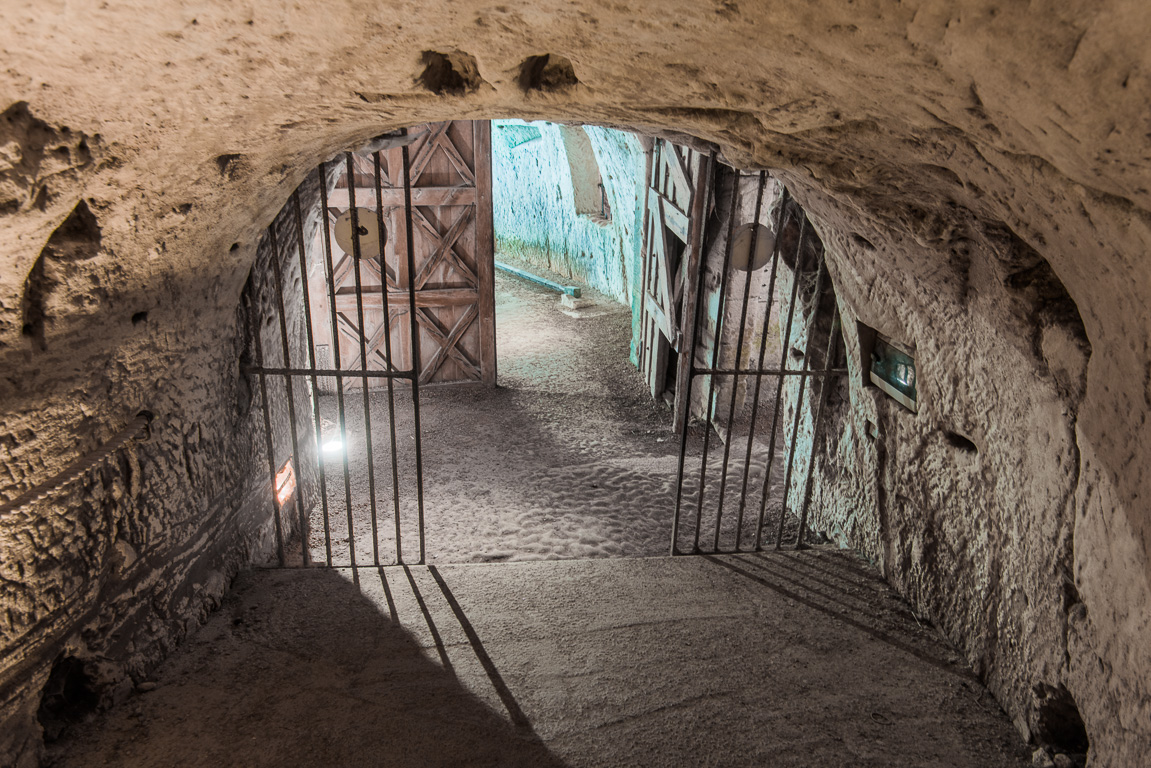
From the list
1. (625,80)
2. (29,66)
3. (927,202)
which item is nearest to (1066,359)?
(927,202)

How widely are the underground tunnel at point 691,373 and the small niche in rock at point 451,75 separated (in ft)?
0.04

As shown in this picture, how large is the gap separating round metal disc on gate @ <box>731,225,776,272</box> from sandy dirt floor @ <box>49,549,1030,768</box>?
184cm

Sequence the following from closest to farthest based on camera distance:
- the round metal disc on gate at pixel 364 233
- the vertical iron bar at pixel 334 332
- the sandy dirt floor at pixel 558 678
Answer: the sandy dirt floor at pixel 558 678 → the vertical iron bar at pixel 334 332 → the round metal disc on gate at pixel 364 233

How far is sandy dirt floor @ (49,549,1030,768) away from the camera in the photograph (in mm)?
2980

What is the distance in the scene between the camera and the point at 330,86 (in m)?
2.41

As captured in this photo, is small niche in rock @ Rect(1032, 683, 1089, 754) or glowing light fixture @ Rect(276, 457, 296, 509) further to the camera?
glowing light fixture @ Rect(276, 457, 296, 509)

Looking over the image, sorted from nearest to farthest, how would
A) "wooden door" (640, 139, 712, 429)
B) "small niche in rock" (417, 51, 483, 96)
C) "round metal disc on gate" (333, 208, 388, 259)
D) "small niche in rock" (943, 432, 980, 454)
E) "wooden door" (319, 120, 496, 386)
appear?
"small niche in rock" (417, 51, 483, 96)
"small niche in rock" (943, 432, 980, 454)
"round metal disc on gate" (333, 208, 388, 259)
"wooden door" (640, 139, 712, 429)
"wooden door" (319, 120, 496, 386)

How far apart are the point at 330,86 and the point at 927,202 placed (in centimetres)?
223

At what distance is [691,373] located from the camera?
13.9 ft

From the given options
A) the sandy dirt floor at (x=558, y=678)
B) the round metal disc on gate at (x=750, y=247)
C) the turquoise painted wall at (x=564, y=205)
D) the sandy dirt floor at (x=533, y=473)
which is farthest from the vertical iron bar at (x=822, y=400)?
the turquoise painted wall at (x=564, y=205)

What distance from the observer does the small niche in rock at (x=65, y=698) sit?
2.81 m

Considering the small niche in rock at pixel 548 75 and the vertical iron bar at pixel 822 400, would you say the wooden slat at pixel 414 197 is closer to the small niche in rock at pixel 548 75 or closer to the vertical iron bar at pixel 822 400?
the vertical iron bar at pixel 822 400

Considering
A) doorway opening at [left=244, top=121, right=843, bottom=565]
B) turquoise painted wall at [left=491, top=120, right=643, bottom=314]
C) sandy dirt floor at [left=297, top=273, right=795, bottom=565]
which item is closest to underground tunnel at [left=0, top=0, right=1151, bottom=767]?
doorway opening at [left=244, top=121, right=843, bottom=565]

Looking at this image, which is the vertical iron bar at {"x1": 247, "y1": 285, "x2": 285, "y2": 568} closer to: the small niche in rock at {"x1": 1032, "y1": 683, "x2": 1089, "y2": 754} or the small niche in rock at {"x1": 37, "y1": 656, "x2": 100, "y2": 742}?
the small niche in rock at {"x1": 37, "y1": 656, "x2": 100, "y2": 742}
